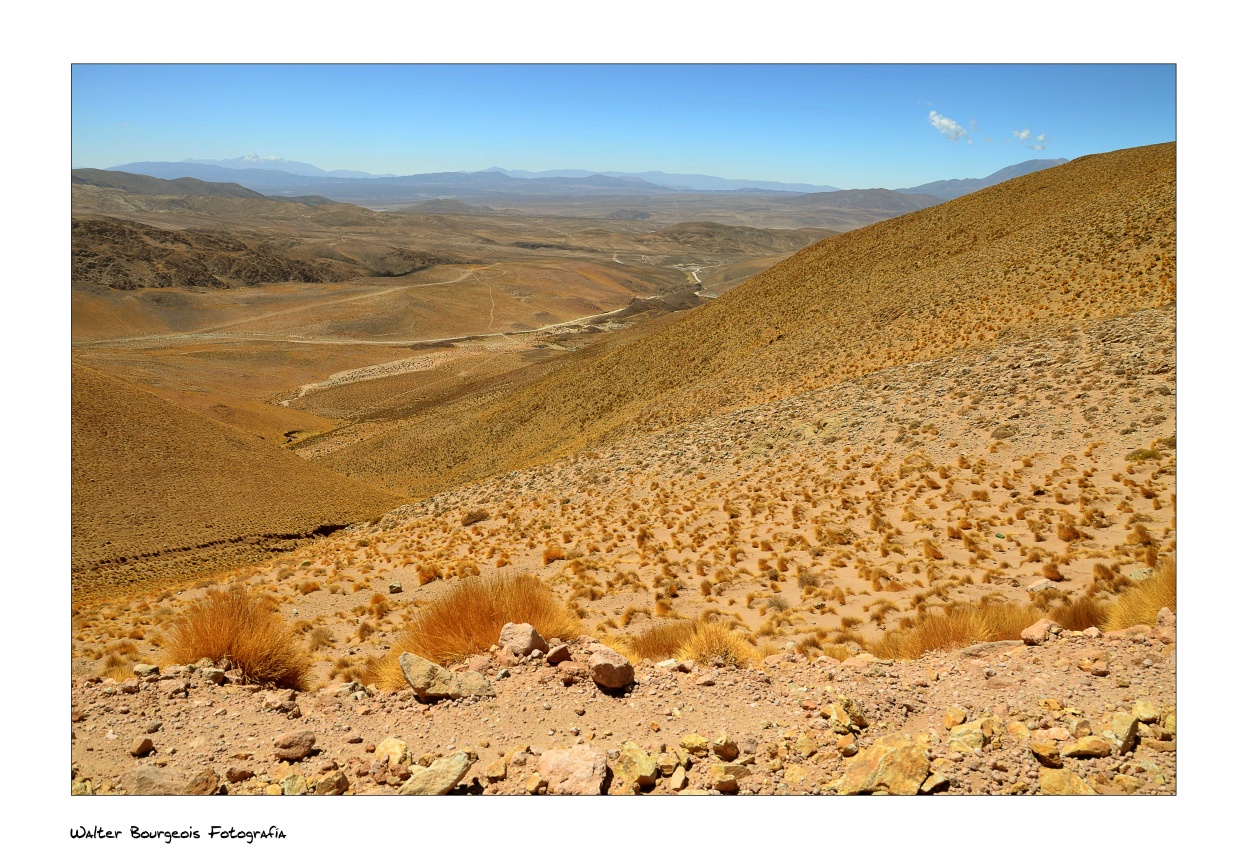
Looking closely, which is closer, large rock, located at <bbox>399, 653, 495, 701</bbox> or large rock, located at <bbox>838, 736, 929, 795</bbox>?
large rock, located at <bbox>838, 736, 929, 795</bbox>

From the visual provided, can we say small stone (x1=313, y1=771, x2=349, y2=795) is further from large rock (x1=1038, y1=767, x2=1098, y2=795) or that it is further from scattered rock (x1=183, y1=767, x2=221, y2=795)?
large rock (x1=1038, y1=767, x2=1098, y2=795)

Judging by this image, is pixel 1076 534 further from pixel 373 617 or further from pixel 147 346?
pixel 147 346

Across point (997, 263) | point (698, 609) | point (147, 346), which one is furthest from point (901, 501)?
→ point (147, 346)

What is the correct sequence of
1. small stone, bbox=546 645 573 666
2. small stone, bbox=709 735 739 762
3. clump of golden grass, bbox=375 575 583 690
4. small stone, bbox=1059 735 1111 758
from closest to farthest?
small stone, bbox=1059 735 1111 758 < small stone, bbox=709 735 739 762 < small stone, bbox=546 645 573 666 < clump of golden grass, bbox=375 575 583 690

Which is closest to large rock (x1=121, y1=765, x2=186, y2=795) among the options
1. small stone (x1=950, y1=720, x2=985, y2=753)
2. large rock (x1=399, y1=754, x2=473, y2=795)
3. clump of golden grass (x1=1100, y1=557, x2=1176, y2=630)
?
large rock (x1=399, y1=754, x2=473, y2=795)

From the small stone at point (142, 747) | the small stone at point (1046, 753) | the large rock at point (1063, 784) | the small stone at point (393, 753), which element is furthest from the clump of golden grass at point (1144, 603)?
the small stone at point (142, 747)
